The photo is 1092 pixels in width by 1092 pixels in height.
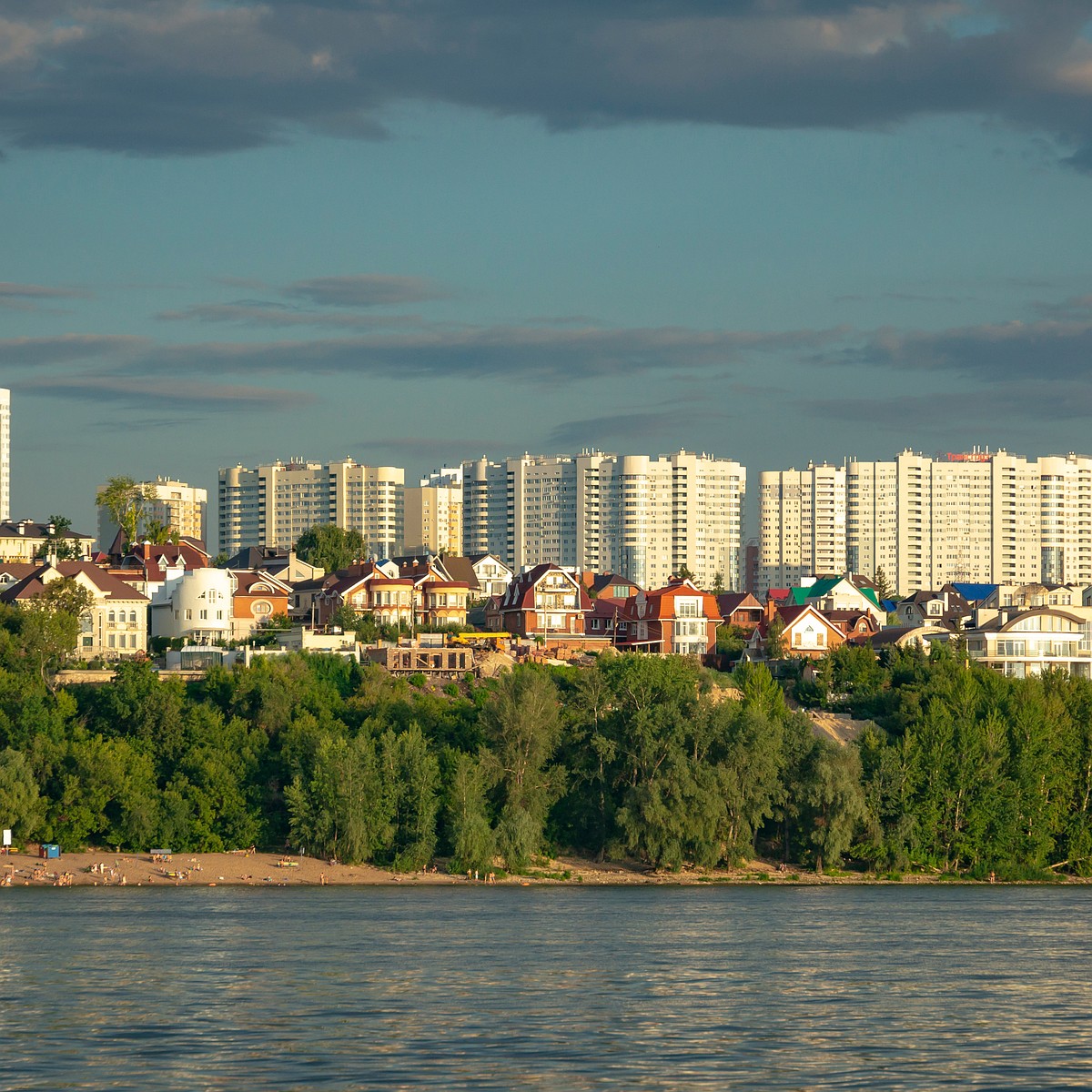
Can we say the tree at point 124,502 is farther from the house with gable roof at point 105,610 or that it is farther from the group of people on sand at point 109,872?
the group of people on sand at point 109,872

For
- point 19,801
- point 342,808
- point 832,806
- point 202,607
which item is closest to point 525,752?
point 342,808

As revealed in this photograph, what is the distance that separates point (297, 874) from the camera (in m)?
81.4

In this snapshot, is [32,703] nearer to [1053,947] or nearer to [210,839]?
[210,839]

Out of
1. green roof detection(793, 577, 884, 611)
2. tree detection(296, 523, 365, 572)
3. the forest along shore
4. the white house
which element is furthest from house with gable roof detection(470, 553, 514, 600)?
the forest along shore

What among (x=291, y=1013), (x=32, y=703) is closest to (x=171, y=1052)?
(x=291, y=1013)

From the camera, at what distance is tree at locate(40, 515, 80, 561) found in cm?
14112

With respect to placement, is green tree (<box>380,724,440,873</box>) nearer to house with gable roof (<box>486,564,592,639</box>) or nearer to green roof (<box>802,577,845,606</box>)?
house with gable roof (<box>486,564,592,639</box>)

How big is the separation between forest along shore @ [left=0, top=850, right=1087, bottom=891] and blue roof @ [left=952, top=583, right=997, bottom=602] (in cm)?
7775

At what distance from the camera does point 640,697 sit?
289 feet

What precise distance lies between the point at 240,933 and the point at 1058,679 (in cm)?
5230

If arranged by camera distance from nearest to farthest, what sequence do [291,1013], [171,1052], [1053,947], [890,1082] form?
[890,1082] < [171,1052] < [291,1013] < [1053,947]

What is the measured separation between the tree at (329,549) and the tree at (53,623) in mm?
41542

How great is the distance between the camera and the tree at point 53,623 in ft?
326

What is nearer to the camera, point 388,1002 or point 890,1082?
point 890,1082
